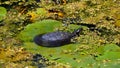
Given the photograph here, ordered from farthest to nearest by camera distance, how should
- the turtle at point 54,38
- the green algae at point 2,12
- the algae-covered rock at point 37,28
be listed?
1. the green algae at point 2,12
2. the algae-covered rock at point 37,28
3. the turtle at point 54,38

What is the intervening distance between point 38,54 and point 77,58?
1.86 feet

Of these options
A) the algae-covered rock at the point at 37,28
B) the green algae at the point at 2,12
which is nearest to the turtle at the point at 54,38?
the algae-covered rock at the point at 37,28

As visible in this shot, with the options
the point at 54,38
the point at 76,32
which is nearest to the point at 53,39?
the point at 54,38

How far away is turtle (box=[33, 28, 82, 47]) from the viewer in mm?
4305

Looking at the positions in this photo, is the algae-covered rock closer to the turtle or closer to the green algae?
the turtle

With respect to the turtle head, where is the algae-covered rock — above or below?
above

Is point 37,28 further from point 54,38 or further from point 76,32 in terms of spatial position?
point 76,32

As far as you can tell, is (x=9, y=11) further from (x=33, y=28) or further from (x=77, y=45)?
(x=77, y=45)

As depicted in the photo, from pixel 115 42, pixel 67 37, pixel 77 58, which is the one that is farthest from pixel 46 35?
pixel 115 42

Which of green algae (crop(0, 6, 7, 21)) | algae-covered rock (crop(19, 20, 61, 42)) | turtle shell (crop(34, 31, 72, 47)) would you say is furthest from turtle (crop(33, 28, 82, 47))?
green algae (crop(0, 6, 7, 21))

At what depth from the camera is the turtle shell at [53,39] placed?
4.30 metres

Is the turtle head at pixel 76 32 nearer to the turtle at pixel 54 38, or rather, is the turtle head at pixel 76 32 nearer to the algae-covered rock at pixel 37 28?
the turtle at pixel 54 38

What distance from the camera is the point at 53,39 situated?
14.3ft

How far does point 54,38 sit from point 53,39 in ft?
0.10
